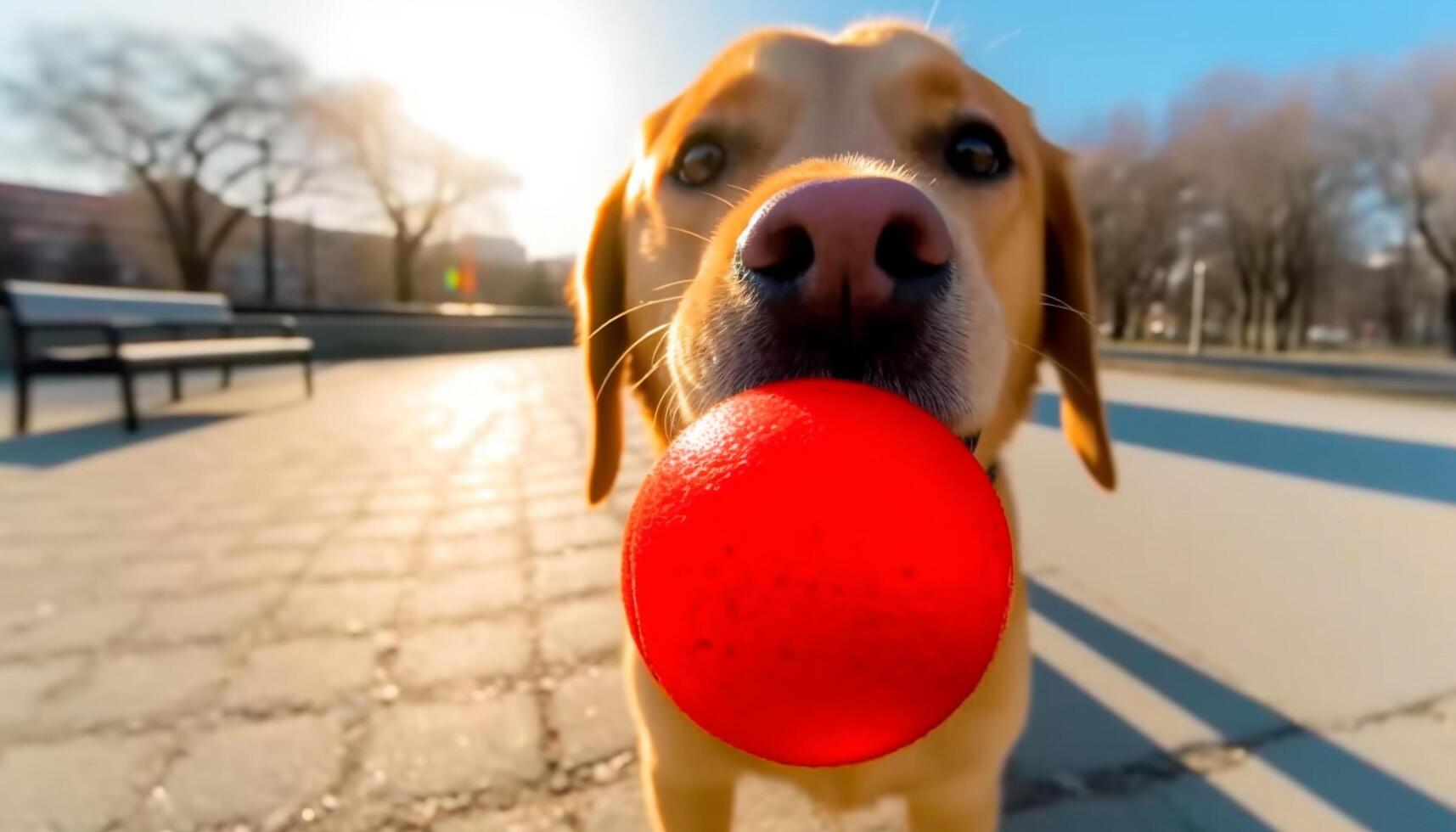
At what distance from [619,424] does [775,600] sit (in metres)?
1.38

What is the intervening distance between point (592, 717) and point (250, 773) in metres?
0.77

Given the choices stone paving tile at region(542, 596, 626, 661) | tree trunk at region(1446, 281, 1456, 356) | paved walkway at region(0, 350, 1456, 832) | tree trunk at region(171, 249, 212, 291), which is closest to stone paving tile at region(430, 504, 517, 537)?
paved walkway at region(0, 350, 1456, 832)

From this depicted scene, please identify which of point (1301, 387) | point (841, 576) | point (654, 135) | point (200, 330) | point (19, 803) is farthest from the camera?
point (200, 330)

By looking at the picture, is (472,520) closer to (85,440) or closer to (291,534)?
(291,534)

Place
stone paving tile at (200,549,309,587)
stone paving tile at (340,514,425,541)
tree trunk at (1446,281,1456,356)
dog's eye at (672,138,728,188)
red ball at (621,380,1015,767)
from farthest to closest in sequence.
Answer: tree trunk at (1446,281,1456,356)
stone paving tile at (340,514,425,541)
stone paving tile at (200,549,309,587)
dog's eye at (672,138,728,188)
red ball at (621,380,1015,767)

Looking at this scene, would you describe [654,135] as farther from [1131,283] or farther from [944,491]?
[1131,283]

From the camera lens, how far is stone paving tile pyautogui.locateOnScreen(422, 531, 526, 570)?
3215 mm

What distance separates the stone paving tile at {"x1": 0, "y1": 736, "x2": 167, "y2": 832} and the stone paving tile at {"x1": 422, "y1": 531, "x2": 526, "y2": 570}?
132 cm

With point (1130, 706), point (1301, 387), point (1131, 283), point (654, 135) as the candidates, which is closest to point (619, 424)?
point (654, 135)

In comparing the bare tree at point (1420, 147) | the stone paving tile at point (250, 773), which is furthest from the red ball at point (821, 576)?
the bare tree at point (1420, 147)

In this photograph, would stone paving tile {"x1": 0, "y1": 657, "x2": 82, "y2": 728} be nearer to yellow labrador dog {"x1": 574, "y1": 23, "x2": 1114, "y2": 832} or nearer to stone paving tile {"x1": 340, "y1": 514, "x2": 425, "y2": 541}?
stone paving tile {"x1": 340, "y1": 514, "x2": 425, "y2": 541}

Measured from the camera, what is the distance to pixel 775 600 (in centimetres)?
86

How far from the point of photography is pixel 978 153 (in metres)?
1.75

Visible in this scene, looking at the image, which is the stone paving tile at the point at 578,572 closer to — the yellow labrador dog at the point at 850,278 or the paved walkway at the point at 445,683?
the paved walkway at the point at 445,683
